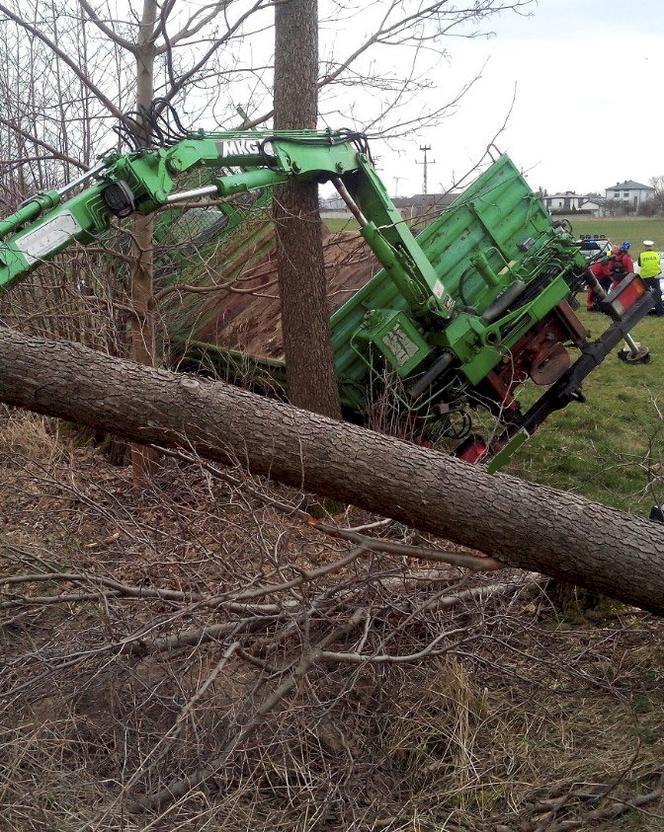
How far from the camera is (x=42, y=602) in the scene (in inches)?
156

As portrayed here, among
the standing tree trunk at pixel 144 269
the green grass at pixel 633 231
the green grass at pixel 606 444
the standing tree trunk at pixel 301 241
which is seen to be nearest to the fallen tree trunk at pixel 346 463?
the green grass at pixel 606 444

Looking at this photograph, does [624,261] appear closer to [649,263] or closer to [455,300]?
[649,263]

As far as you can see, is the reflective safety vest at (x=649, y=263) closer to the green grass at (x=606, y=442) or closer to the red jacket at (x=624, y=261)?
the red jacket at (x=624, y=261)

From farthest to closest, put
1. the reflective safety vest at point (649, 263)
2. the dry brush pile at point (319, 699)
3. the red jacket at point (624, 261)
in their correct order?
the red jacket at point (624, 261) < the reflective safety vest at point (649, 263) < the dry brush pile at point (319, 699)

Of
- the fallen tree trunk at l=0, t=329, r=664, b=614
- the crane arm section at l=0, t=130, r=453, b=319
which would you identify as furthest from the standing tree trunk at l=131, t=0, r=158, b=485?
the fallen tree trunk at l=0, t=329, r=664, b=614

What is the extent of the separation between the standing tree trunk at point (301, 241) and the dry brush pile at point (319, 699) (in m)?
2.27

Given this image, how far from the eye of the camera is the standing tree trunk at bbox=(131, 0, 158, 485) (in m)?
5.85

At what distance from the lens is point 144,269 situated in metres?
6.29

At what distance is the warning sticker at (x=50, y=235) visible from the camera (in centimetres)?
455

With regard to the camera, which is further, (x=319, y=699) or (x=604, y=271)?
(x=604, y=271)

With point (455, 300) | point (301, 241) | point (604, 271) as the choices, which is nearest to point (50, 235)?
point (301, 241)

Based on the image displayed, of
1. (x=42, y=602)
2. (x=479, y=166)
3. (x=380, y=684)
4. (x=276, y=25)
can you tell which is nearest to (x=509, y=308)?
(x=479, y=166)

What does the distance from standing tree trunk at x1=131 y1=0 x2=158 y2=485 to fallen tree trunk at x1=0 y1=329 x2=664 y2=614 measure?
2.61m

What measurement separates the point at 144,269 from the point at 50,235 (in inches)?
66.4
